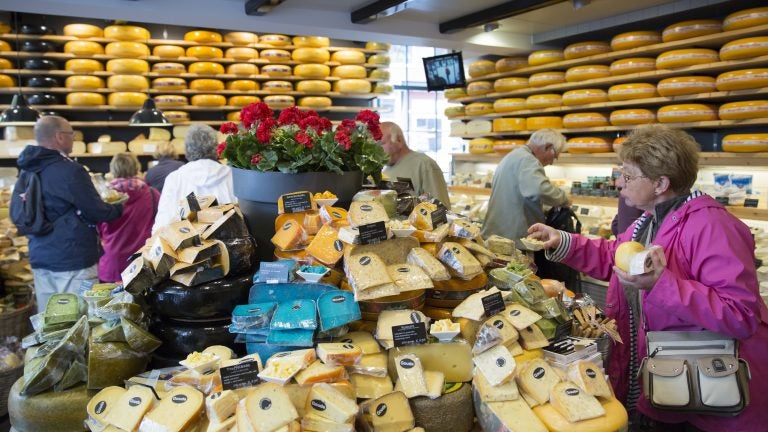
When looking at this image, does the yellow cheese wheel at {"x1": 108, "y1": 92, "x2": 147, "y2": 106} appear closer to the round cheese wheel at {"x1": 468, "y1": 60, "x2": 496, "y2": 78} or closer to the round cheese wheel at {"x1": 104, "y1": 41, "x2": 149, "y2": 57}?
the round cheese wheel at {"x1": 104, "y1": 41, "x2": 149, "y2": 57}

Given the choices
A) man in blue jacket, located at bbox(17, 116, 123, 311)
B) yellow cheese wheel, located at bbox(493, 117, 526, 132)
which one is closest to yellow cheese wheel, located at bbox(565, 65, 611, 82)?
yellow cheese wheel, located at bbox(493, 117, 526, 132)

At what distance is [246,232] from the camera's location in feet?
6.34

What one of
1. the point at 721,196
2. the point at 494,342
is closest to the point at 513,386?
the point at 494,342

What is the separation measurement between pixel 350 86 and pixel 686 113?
440 centimetres

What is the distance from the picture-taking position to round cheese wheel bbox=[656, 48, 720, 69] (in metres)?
4.73

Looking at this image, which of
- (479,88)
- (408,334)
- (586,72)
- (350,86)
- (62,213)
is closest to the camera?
(408,334)

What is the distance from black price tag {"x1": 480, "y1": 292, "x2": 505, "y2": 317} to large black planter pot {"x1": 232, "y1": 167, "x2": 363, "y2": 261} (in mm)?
738

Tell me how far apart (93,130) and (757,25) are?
286 inches

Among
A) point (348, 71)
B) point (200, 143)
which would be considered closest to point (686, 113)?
point (200, 143)

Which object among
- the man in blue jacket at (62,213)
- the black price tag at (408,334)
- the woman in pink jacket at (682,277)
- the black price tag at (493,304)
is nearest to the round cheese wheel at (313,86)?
the man in blue jacket at (62,213)

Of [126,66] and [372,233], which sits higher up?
[126,66]

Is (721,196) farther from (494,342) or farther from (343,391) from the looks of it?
(343,391)

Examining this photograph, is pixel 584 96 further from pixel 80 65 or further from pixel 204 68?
pixel 80 65

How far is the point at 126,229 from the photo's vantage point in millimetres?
4566
